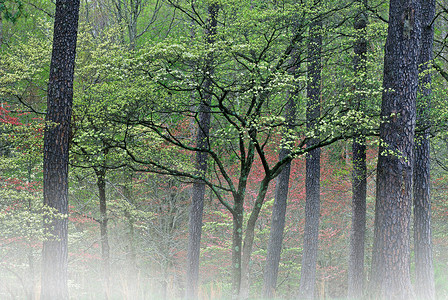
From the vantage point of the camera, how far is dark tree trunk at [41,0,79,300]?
7.56 metres

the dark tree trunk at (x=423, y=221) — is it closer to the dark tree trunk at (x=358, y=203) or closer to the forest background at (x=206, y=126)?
the forest background at (x=206, y=126)

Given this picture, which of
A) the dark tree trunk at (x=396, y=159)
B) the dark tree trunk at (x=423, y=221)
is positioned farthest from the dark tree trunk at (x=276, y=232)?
the dark tree trunk at (x=396, y=159)

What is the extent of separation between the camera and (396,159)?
752 cm

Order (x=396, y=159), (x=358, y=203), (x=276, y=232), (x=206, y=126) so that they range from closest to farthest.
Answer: (x=396, y=159)
(x=206, y=126)
(x=358, y=203)
(x=276, y=232)

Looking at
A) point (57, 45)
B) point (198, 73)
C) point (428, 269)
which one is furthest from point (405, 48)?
point (57, 45)

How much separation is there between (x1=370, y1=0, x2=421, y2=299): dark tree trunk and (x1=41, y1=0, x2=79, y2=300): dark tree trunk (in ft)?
18.1

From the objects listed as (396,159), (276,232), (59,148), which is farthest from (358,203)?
(59,148)

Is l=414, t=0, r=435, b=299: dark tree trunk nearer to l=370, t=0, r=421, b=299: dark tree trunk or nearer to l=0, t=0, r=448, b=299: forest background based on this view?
l=0, t=0, r=448, b=299: forest background

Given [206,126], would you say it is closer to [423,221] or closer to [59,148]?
[59,148]

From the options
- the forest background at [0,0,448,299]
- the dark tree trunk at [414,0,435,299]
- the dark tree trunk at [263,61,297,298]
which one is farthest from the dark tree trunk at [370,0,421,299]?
the dark tree trunk at [263,61,297,298]

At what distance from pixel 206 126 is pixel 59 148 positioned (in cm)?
441

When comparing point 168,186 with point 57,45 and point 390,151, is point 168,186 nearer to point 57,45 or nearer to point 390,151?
point 57,45

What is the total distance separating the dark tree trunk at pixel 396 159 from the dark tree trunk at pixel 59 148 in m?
5.53

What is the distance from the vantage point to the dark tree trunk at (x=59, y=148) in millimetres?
7562
